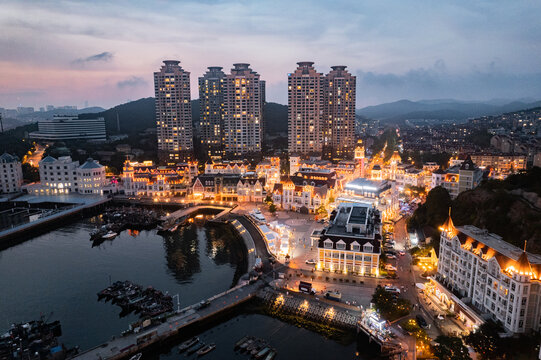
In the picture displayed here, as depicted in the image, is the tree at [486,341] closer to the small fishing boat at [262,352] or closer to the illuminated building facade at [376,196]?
the small fishing boat at [262,352]

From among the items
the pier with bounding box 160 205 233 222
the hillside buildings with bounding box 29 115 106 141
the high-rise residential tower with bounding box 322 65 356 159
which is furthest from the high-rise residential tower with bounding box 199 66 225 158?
the pier with bounding box 160 205 233 222

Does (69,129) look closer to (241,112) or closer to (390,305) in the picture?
(241,112)

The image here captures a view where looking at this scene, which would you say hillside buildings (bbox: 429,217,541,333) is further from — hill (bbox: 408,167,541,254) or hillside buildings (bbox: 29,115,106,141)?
hillside buildings (bbox: 29,115,106,141)

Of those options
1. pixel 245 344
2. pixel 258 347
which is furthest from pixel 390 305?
pixel 245 344

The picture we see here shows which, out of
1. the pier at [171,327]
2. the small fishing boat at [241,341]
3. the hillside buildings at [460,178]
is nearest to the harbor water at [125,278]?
the small fishing boat at [241,341]

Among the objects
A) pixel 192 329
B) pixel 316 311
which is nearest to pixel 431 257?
pixel 316 311

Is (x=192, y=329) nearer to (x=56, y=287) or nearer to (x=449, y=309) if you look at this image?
(x=56, y=287)

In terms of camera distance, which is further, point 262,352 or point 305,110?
point 305,110
